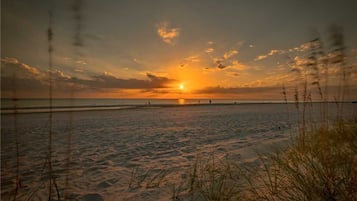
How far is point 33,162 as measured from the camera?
4.49m

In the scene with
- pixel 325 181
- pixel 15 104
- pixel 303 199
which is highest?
pixel 15 104

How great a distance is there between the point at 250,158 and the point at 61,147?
5332 millimetres

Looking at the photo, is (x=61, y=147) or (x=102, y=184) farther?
(x=61, y=147)

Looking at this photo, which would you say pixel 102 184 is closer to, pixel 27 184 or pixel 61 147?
pixel 27 184

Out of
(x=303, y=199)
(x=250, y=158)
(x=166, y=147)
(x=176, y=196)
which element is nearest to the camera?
(x=303, y=199)

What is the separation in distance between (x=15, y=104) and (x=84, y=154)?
331 centimetres

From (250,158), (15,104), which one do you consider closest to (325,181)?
(250,158)

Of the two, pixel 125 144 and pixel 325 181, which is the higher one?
pixel 325 181

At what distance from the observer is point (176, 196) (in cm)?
259

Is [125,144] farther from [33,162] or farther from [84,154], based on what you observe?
[33,162]

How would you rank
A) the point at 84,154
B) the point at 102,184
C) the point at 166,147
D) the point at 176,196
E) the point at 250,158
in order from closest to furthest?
the point at 176,196 → the point at 102,184 → the point at 250,158 → the point at 84,154 → the point at 166,147

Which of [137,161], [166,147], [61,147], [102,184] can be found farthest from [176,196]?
[61,147]

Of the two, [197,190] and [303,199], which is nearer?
[303,199]

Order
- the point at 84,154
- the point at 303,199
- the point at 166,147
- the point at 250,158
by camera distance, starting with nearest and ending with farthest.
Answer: the point at 303,199
the point at 250,158
the point at 84,154
the point at 166,147
